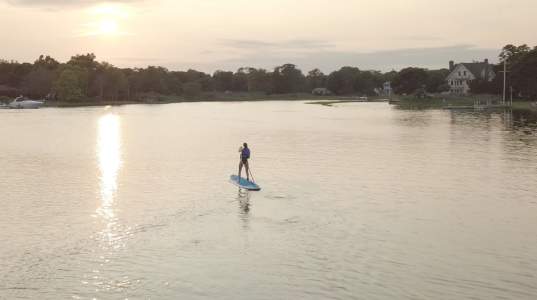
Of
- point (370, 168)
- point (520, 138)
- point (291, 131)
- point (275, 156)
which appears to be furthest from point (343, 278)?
point (291, 131)

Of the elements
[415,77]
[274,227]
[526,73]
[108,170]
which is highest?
[415,77]

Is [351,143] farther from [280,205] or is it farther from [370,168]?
[280,205]

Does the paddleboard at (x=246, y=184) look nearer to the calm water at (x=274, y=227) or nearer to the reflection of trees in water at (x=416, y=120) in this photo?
the calm water at (x=274, y=227)

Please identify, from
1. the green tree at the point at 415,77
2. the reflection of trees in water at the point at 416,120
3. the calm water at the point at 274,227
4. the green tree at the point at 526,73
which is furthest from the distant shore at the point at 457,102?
the calm water at the point at 274,227

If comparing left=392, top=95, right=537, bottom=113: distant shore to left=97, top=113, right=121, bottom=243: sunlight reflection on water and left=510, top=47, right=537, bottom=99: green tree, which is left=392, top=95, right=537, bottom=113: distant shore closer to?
left=510, top=47, right=537, bottom=99: green tree

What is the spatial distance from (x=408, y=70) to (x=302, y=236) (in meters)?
178

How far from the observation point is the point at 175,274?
2220 centimetres

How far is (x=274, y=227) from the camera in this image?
2903cm

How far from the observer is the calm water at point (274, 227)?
21.2m

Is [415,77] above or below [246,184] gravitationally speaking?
above

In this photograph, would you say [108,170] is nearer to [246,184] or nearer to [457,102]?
[246,184]

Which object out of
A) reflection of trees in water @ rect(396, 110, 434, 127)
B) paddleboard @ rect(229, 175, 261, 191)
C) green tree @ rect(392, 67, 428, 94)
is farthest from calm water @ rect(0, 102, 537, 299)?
green tree @ rect(392, 67, 428, 94)

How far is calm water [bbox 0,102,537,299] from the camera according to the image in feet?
69.6

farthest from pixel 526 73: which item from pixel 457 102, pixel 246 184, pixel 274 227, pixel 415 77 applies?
pixel 274 227
